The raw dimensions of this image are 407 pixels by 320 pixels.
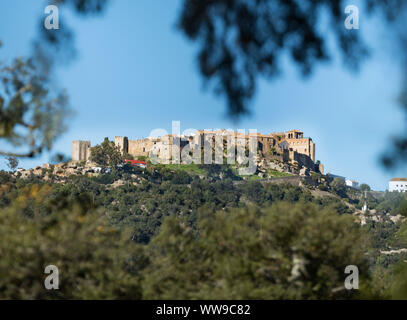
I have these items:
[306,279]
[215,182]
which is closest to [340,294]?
[306,279]

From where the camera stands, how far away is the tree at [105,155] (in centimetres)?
6303

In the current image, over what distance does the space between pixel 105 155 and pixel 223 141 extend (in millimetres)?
13988

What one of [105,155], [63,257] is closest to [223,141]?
[105,155]

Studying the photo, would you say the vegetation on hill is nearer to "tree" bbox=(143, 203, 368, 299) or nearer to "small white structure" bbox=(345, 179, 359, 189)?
"tree" bbox=(143, 203, 368, 299)

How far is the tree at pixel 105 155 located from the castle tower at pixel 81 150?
4.65 ft

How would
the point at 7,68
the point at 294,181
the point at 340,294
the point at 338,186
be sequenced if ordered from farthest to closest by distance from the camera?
the point at 338,186 → the point at 294,181 → the point at 340,294 → the point at 7,68

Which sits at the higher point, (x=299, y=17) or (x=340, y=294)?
(x=299, y=17)

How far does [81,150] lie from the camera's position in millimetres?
65312

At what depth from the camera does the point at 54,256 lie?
17.0 ft

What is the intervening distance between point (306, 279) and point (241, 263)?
2.17 ft
